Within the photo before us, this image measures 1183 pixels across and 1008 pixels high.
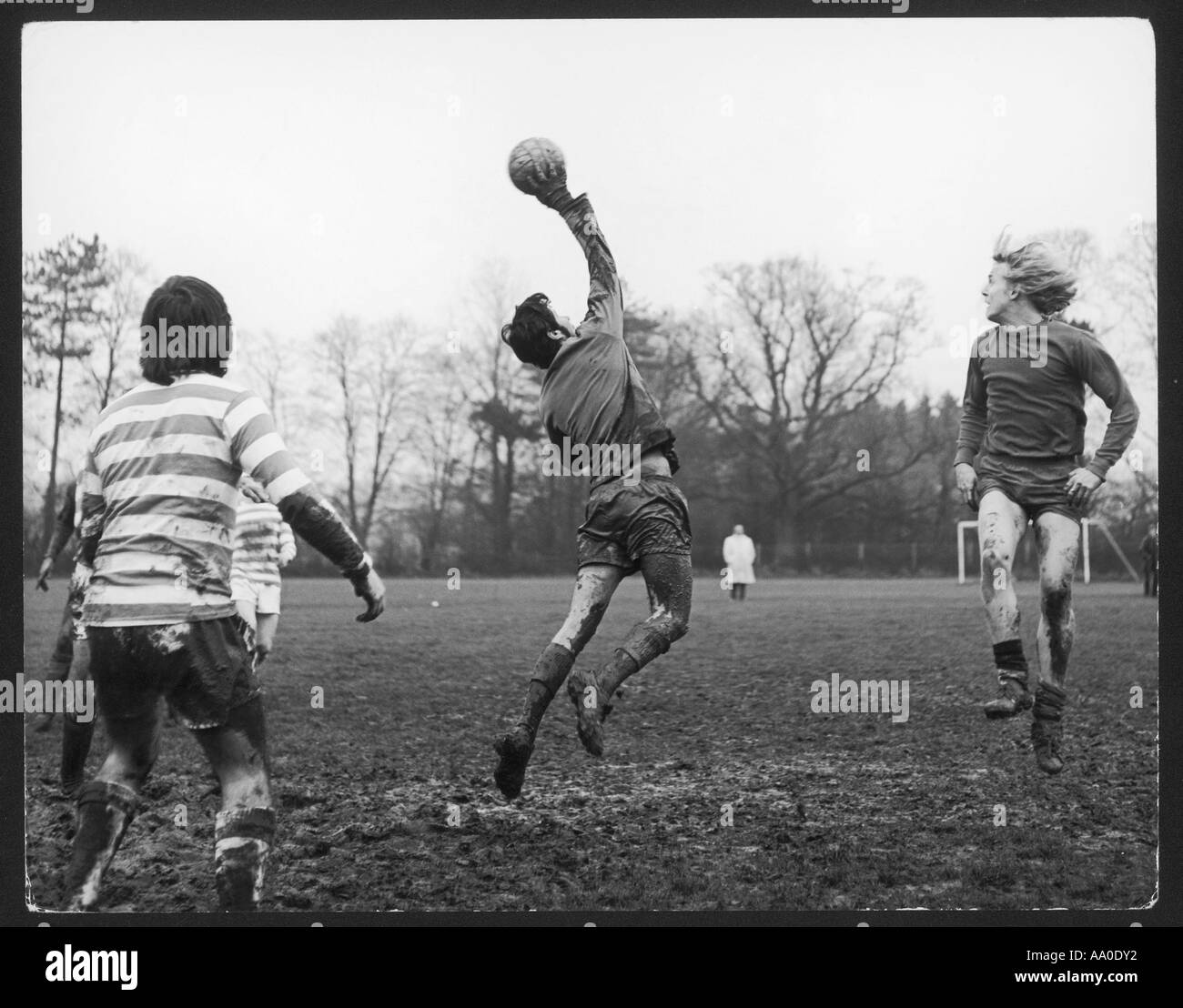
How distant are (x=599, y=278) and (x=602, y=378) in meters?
0.36

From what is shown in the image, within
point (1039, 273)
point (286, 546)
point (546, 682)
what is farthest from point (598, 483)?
point (1039, 273)

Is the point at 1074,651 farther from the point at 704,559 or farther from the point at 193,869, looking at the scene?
the point at 193,869

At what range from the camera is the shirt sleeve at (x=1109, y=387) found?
4414mm

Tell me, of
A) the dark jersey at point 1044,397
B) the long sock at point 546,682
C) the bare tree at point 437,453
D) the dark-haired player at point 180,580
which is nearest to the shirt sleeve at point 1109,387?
the dark jersey at point 1044,397

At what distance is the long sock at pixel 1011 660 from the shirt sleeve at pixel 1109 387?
0.81 metres

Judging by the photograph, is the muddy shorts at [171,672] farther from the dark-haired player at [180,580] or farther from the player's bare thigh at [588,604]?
the player's bare thigh at [588,604]

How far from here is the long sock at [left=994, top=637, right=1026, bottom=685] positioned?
4480mm

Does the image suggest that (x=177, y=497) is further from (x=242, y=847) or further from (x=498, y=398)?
(x=498, y=398)

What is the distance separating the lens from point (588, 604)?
430cm

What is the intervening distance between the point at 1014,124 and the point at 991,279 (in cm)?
59

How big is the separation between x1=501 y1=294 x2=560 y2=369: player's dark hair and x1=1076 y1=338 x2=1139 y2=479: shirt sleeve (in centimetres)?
195

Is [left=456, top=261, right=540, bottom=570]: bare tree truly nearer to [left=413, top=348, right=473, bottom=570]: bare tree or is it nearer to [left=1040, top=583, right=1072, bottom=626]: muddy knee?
[left=413, top=348, right=473, bottom=570]: bare tree
